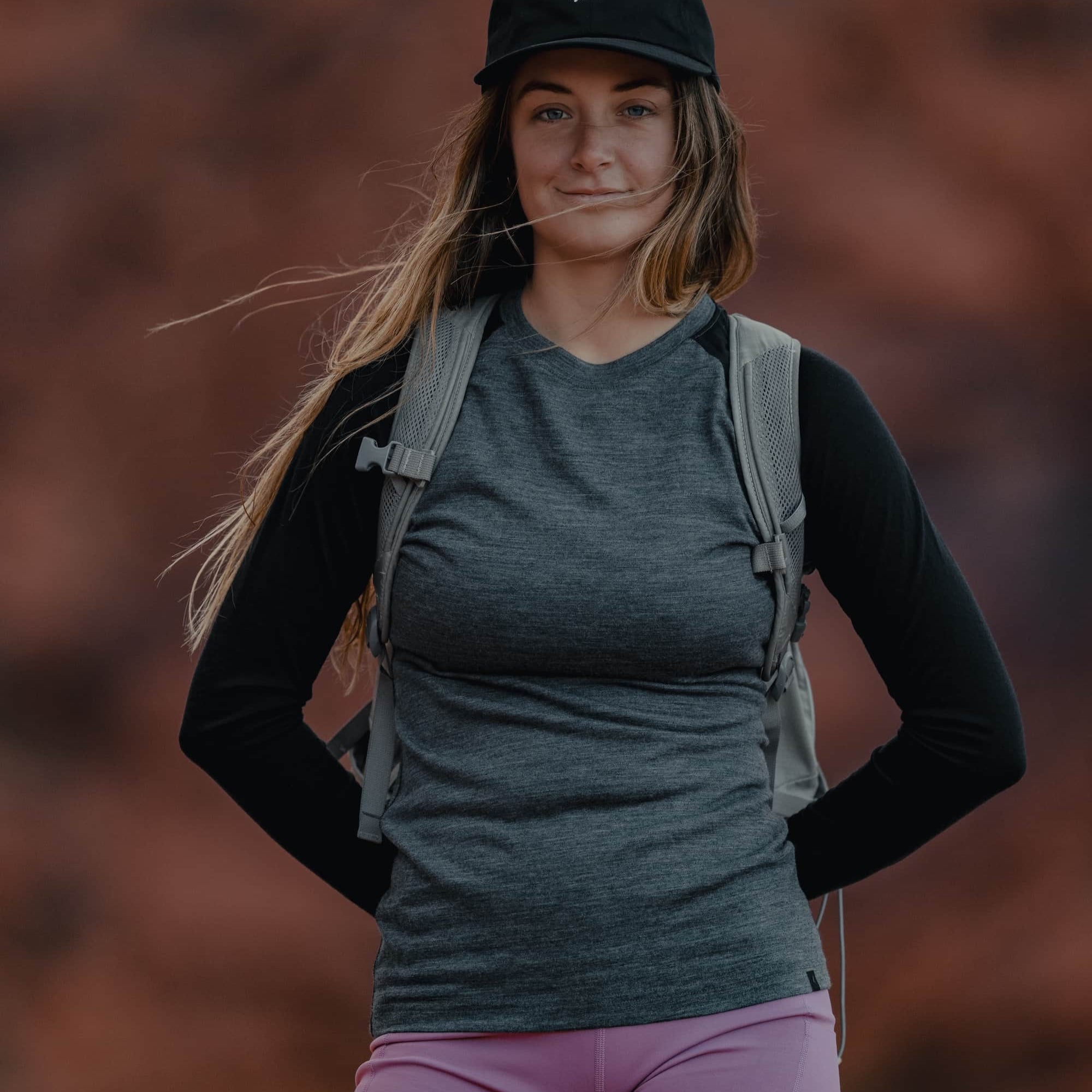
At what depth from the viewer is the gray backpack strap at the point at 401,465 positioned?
1.10 m

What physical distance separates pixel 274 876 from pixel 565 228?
1474 mm

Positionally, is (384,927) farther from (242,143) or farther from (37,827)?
(242,143)

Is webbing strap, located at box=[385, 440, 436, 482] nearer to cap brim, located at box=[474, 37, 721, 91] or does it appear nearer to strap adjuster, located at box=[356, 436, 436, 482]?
strap adjuster, located at box=[356, 436, 436, 482]

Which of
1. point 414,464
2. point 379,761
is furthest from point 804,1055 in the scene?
point 414,464

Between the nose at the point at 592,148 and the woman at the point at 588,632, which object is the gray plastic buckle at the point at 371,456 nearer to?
the woman at the point at 588,632

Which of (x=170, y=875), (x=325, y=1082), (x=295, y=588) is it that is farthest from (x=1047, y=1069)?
(x=295, y=588)

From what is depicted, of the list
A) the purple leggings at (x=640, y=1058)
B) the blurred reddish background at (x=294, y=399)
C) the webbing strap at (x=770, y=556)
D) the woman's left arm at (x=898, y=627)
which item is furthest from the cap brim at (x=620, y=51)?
the blurred reddish background at (x=294, y=399)

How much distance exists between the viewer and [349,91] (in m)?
2.36

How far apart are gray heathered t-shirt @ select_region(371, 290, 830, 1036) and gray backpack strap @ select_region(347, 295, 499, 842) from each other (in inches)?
0.5

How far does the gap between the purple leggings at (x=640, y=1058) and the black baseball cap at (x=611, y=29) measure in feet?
2.23

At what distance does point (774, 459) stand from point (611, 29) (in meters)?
0.34

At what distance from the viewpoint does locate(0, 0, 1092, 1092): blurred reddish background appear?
2344 millimetres

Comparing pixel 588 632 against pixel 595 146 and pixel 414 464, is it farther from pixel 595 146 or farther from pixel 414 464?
pixel 595 146

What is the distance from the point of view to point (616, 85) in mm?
1164
